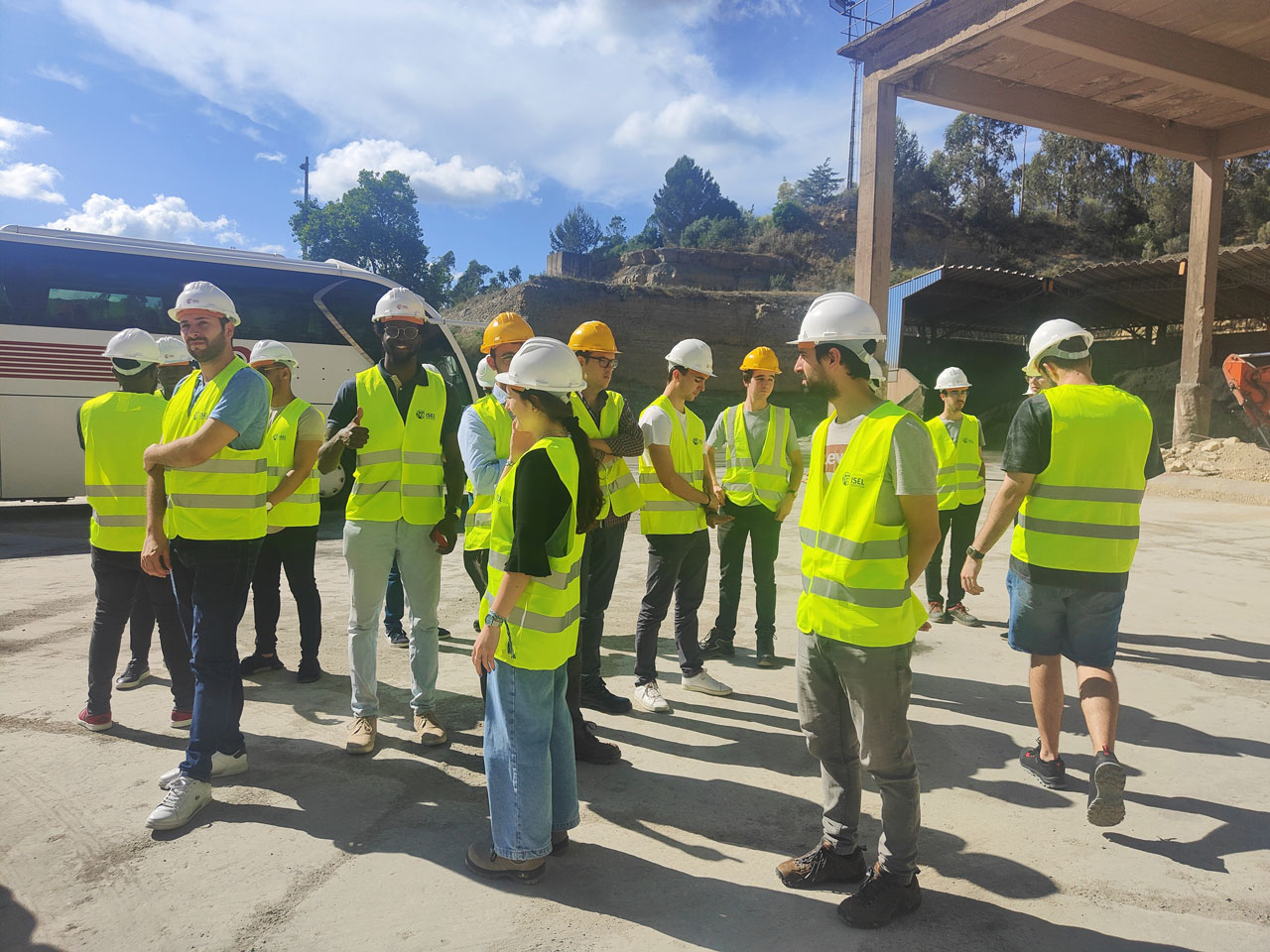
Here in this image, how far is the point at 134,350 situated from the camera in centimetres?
381

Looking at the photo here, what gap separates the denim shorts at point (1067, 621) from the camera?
317 cm

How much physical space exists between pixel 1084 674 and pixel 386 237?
2159 inches

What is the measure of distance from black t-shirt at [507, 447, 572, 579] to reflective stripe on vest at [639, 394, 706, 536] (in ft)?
5.96

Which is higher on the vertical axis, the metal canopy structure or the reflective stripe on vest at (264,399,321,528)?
the metal canopy structure

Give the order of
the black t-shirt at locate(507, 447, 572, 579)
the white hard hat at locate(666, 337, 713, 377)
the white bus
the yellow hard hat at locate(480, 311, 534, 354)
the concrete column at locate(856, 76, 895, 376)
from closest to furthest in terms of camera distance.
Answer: the black t-shirt at locate(507, 447, 572, 579)
the yellow hard hat at locate(480, 311, 534, 354)
the white hard hat at locate(666, 337, 713, 377)
the white bus
the concrete column at locate(856, 76, 895, 376)

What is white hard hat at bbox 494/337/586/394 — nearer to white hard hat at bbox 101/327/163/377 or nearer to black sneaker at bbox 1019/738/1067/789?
white hard hat at bbox 101/327/163/377

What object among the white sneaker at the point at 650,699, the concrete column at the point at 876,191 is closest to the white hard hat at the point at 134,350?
the white sneaker at the point at 650,699

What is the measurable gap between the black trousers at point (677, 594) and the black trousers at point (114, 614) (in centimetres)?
231

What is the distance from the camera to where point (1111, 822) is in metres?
2.82

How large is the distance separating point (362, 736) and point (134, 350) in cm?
221

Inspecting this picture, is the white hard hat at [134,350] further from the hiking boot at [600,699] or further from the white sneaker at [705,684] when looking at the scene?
the white sneaker at [705,684]

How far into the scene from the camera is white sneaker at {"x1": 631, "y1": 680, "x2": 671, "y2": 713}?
4230mm

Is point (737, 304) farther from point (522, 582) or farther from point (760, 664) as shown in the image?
point (522, 582)

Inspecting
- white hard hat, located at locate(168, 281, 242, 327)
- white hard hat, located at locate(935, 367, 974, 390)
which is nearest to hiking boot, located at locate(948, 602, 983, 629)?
white hard hat, located at locate(935, 367, 974, 390)
